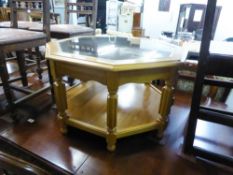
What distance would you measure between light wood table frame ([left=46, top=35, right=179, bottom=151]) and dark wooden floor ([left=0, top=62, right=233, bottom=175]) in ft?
0.38

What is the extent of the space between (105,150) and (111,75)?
540 millimetres

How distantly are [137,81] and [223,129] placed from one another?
890 millimetres

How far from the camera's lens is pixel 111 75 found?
35.8 inches

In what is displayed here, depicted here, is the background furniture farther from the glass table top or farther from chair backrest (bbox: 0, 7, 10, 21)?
chair backrest (bbox: 0, 7, 10, 21)

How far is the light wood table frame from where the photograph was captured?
0.92 meters

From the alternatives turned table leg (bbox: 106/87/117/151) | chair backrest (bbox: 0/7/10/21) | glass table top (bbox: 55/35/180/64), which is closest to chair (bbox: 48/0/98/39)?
glass table top (bbox: 55/35/180/64)

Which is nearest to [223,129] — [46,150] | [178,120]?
[178,120]

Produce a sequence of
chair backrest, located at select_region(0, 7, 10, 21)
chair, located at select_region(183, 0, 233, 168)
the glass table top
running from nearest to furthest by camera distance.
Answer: chair, located at select_region(183, 0, 233, 168) → the glass table top → chair backrest, located at select_region(0, 7, 10, 21)

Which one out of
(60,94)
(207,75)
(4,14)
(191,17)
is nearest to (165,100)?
(207,75)

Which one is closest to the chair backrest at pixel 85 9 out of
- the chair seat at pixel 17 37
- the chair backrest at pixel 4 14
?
the chair seat at pixel 17 37

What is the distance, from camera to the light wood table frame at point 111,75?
3.01 feet

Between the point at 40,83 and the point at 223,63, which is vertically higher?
the point at 223,63

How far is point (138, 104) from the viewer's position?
4.99 feet

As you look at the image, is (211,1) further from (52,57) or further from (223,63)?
(52,57)
